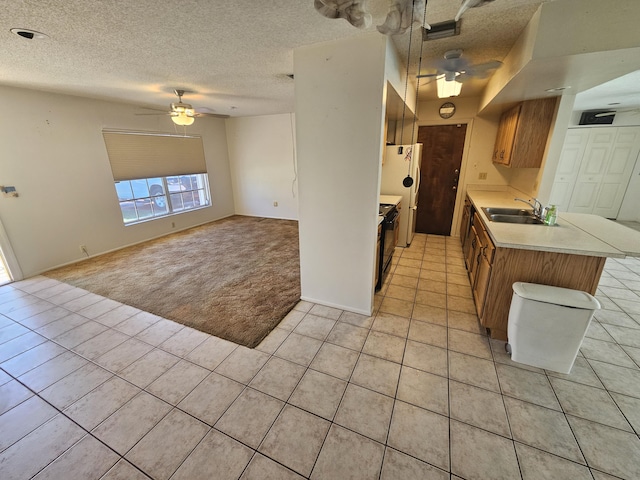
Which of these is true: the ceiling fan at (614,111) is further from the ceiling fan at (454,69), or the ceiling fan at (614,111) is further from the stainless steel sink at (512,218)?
the ceiling fan at (454,69)

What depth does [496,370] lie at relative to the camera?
192cm

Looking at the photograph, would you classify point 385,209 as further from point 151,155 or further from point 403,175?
point 151,155

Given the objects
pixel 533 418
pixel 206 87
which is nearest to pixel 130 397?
pixel 533 418

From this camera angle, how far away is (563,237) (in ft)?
6.60

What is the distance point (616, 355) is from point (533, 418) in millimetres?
1151

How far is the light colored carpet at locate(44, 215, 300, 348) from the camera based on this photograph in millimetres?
2609

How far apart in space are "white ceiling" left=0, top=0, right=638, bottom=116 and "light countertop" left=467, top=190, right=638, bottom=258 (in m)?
1.51

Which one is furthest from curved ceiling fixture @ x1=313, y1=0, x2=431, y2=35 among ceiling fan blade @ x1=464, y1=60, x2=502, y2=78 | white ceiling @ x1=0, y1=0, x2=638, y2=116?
ceiling fan blade @ x1=464, y1=60, x2=502, y2=78

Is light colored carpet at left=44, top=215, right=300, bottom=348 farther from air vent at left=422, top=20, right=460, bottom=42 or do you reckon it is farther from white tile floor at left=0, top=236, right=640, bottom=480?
air vent at left=422, top=20, right=460, bottom=42

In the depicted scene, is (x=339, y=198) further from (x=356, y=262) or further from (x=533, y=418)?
(x=533, y=418)

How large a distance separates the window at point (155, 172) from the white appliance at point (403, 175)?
4.08 m

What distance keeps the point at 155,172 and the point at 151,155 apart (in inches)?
12.0

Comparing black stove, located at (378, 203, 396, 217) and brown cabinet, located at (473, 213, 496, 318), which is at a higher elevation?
black stove, located at (378, 203, 396, 217)

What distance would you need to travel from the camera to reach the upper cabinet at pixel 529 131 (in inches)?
120
